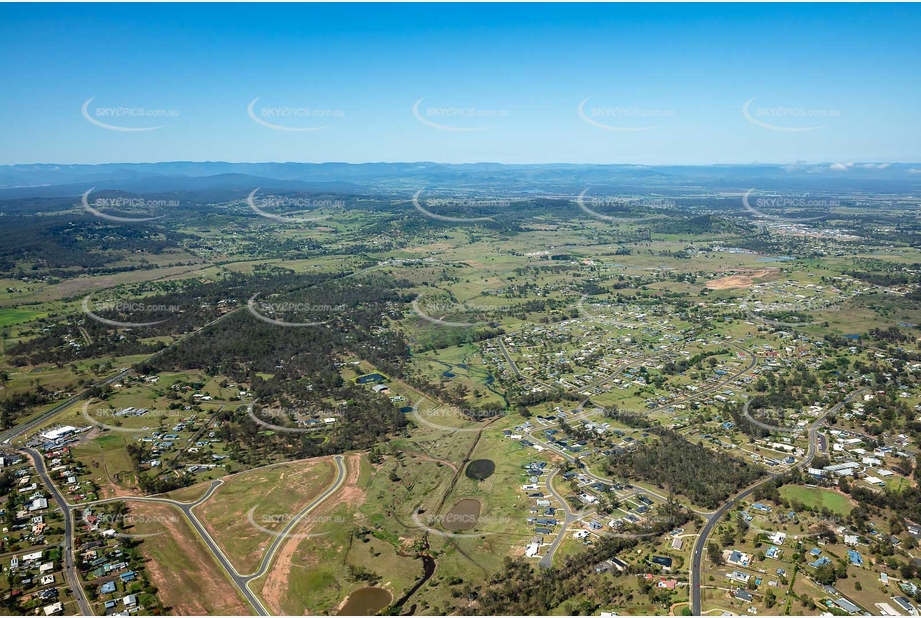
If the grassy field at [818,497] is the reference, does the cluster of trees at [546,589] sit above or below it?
below

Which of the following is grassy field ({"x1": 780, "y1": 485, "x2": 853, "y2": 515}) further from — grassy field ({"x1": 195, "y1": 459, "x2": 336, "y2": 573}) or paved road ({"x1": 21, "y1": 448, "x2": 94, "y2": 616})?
paved road ({"x1": 21, "y1": 448, "x2": 94, "y2": 616})

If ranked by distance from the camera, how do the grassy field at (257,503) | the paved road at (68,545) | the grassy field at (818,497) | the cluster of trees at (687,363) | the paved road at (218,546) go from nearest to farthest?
the paved road at (68,545), the paved road at (218,546), the grassy field at (257,503), the grassy field at (818,497), the cluster of trees at (687,363)

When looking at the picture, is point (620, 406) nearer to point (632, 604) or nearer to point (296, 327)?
point (632, 604)

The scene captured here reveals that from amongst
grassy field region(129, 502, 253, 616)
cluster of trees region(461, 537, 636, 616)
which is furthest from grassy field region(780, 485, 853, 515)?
grassy field region(129, 502, 253, 616)

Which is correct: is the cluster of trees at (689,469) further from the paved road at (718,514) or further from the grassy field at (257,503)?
the grassy field at (257,503)

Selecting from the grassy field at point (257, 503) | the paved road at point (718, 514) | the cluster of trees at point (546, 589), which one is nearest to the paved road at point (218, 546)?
the grassy field at point (257, 503)

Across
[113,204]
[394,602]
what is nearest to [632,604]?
[394,602]
